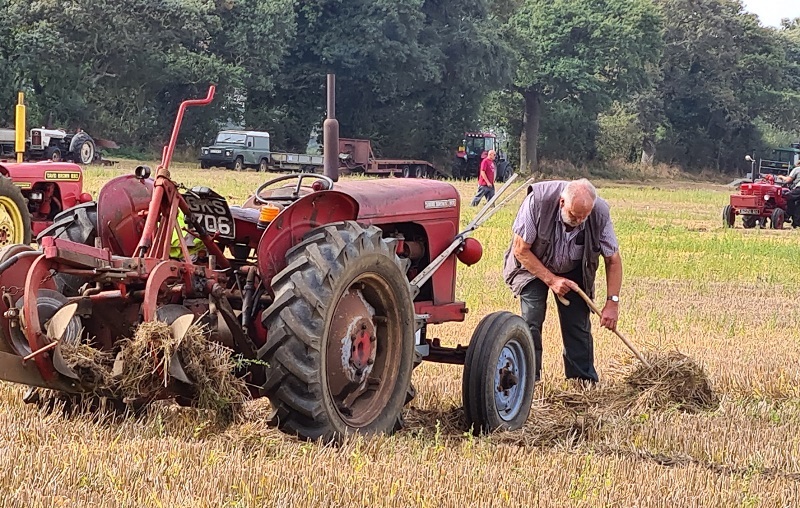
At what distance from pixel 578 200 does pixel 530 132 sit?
159 feet

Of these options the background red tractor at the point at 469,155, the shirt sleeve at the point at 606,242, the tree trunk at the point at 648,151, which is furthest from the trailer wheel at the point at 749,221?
the tree trunk at the point at 648,151

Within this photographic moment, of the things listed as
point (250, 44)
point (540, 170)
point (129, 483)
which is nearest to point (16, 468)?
point (129, 483)

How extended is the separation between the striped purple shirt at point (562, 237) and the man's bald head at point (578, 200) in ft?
0.83

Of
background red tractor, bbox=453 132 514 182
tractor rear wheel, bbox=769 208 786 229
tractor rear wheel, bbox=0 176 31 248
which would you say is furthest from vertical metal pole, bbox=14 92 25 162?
background red tractor, bbox=453 132 514 182

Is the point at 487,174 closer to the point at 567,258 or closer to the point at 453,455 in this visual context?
the point at 567,258

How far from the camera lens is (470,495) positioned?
4258mm

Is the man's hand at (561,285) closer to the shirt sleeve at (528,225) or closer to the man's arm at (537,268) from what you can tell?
the man's arm at (537,268)

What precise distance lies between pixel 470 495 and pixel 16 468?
65.0 inches

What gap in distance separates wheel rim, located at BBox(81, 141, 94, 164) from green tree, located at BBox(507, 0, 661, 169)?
950 inches

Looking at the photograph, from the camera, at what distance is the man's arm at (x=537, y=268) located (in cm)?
702

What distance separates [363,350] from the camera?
17.5 ft

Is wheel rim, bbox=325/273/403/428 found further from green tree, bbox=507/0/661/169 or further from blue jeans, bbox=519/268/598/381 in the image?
green tree, bbox=507/0/661/169

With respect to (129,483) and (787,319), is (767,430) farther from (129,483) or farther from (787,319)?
(787,319)

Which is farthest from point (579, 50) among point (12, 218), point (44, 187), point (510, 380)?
point (510, 380)
